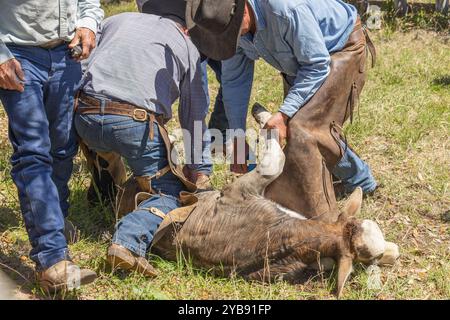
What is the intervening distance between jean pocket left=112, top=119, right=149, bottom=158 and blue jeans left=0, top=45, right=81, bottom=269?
1.27 ft

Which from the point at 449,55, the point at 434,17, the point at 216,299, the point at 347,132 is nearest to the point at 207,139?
the point at 216,299

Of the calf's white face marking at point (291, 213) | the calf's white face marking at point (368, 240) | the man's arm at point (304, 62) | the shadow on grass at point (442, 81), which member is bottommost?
the shadow on grass at point (442, 81)

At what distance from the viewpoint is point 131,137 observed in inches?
164

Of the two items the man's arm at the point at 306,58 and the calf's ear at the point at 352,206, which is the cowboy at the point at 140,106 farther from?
the calf's ear at the point at 352,206

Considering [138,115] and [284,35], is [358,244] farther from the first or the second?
[138,115]

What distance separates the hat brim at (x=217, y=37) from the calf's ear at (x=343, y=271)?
1.44 meters

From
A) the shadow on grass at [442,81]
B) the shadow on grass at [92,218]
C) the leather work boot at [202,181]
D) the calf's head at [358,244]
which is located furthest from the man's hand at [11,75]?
the shadow on grass at [442,81]

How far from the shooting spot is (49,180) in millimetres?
3869

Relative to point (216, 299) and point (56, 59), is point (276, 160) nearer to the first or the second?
point (216, 299)

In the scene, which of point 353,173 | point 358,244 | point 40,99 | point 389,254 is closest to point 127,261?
point 40,99

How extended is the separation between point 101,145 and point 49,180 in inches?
20.2

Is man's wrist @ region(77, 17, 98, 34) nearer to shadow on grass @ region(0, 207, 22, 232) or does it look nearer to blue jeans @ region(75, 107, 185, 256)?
blue jeans @ region(75, 107, 185, 256)

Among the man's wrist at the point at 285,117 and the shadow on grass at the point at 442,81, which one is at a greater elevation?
the man's wrist at the point at 285,117

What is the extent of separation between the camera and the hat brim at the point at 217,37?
4.25 metres
